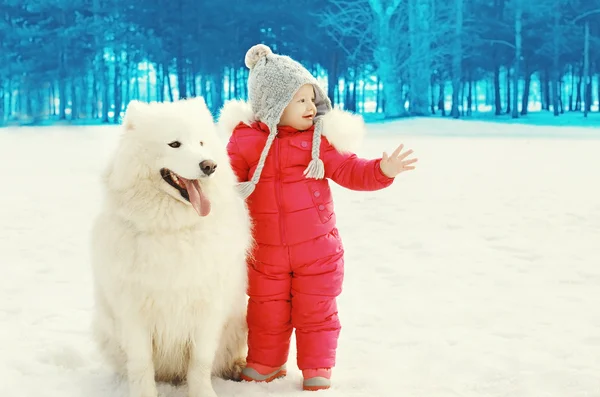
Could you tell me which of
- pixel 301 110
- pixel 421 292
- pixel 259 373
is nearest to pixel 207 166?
pixel 301 110

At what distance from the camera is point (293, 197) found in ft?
8.20

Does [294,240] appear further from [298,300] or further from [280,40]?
[280,40]

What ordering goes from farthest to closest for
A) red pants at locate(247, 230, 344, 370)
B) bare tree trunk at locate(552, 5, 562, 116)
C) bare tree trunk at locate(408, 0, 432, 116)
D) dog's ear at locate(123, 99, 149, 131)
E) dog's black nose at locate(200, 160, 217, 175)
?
bare tree trunk at locate(552, 5, 562, 116), bare tree trunk at locate(408, 0, 432, 116), red pants at locate(247, 230, 344, 370), dog's ear at locate(123, 99, 149, 131), dog's black nose at locate(200, 160, 217, 175)

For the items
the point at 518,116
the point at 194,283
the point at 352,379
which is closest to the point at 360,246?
the point at 352,379

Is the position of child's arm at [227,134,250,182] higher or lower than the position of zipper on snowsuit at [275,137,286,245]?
higher

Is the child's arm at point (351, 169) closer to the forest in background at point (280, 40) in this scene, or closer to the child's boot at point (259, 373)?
the child's boot at point (259, 373)

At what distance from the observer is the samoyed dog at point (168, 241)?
6.89ft

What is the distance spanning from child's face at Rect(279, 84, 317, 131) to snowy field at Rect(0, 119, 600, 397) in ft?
2.27

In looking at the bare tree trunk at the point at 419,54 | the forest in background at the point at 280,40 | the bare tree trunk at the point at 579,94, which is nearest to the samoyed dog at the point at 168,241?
the bare tree trunk at the point at 419,54

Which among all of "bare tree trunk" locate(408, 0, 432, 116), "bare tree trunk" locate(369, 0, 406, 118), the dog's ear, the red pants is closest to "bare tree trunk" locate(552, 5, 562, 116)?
"bare tree trunk" locate(408, 0, 432, 116)

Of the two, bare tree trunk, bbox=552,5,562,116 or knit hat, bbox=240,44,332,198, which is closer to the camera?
knit hat, bbox=240,44,332,198

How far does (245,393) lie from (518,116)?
27.0 m

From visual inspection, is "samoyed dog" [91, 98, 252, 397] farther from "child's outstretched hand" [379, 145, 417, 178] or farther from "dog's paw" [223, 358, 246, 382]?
"child's outstretched hand" [379, 145, 417, 178]

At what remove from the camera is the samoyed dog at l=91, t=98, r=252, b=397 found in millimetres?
2102
